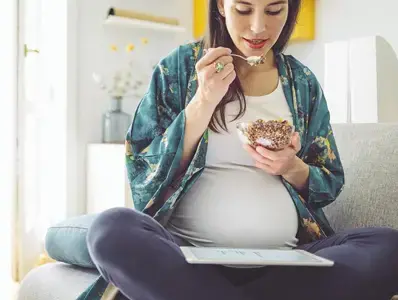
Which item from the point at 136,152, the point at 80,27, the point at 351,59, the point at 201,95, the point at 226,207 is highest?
the point at 80,27

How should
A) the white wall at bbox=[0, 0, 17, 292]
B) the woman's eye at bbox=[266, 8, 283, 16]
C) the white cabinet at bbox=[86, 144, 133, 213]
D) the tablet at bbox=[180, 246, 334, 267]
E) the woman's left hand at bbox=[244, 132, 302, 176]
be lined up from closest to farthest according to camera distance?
the tablet at bbox=[180, 246, 334, 267]
the woman's left hand at bbox=[244, 132, 302, 176]
the woman's eye at bbox=[266, 8, 283, 16]
the white wall at bbox=[0, 0, 17, 292]
the white cabinet at bbox=[86, 144, 133, 213]

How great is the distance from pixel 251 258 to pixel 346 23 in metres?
2.10

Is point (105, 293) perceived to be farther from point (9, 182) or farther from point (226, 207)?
point (9, 182)

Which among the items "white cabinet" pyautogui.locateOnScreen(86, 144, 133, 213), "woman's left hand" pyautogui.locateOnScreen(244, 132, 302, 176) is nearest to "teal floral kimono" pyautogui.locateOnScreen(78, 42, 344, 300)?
"woman's left hand" pyautogui.locateOnScreen(244, 132, 302, 176)

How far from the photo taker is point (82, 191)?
9.29 ft

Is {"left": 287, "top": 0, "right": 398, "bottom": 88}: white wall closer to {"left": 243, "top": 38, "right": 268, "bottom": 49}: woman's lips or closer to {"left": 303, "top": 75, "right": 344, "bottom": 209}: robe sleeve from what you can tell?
{"left": 303, "top": 75, "right": 344, "bottom": 209}: robe sleeve

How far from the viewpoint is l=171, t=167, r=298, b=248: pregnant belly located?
1.13m

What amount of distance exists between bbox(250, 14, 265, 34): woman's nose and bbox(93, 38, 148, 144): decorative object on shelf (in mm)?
1704

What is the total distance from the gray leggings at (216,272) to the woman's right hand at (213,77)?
0.97 feet

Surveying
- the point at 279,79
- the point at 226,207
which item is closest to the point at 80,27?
the point at 279,79

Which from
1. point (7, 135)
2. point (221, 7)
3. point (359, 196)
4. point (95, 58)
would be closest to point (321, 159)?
point (359, 196)

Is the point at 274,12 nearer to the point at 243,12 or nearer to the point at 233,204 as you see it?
the point at 243,12

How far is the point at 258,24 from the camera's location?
118 centimetres

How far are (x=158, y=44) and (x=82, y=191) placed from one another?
2.93 feet
